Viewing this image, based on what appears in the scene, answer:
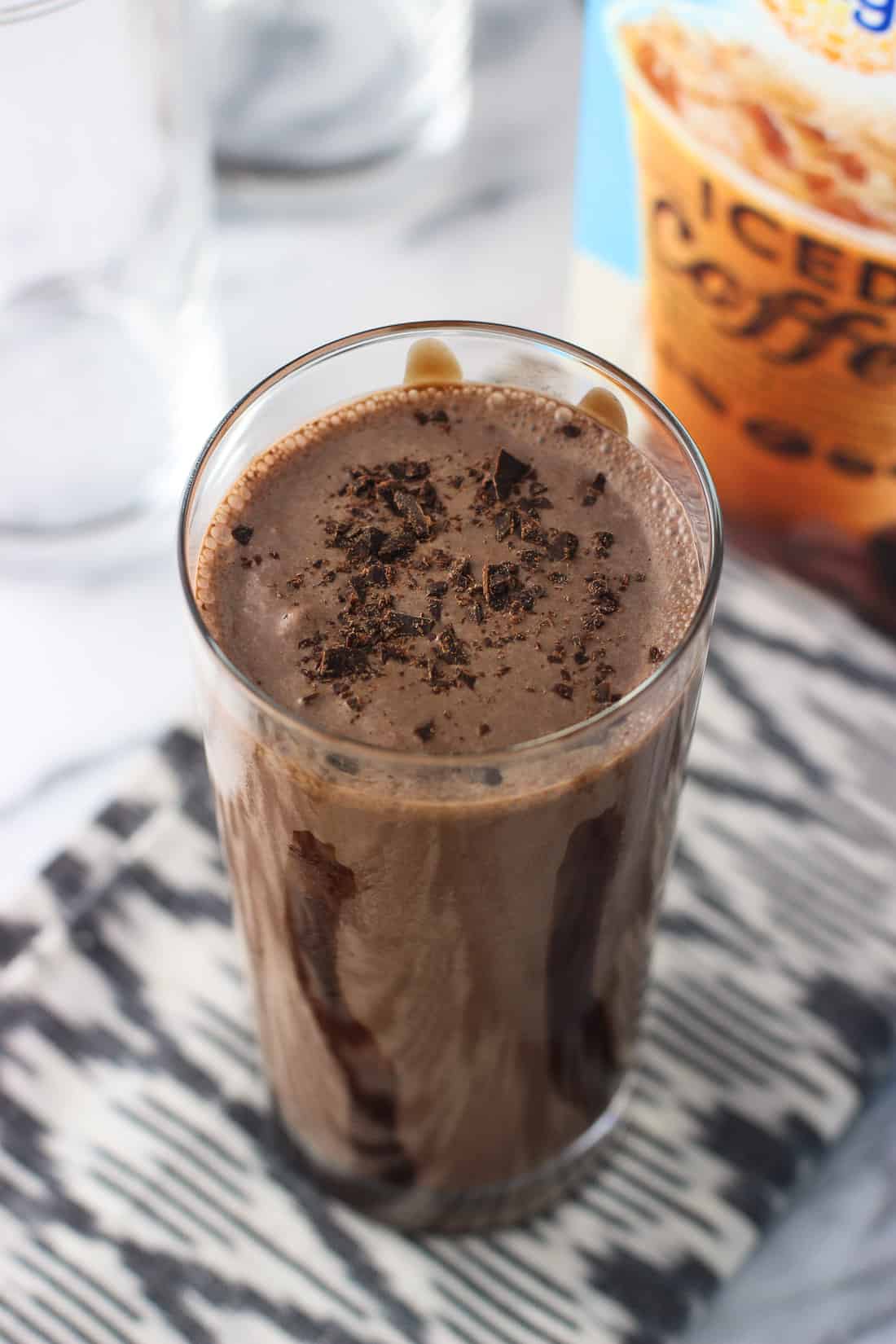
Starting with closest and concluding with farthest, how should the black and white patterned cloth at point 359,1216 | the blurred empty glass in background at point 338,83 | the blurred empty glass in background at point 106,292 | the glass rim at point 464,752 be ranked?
1. the glass rim at point 464,752
2. the black and white patterned cloth at point 359,1216
3. the blurred empty glass in background at point 106,292
4. the blurred empty glass in background at point 338,83

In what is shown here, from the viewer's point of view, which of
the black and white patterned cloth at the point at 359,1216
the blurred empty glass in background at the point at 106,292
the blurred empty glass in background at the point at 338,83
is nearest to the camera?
the black and white patterned cloth at the point at 359,1216

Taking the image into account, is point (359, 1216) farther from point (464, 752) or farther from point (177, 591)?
point (177, 591)

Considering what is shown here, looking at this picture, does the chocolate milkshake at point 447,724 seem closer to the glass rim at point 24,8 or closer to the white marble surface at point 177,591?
the white marble surface at point 177,591

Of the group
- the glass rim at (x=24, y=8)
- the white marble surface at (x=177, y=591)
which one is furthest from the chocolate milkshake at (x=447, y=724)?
the glass rim at (x=24, y=8)

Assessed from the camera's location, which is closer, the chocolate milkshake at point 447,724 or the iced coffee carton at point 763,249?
the chocolate milkshake at point 447,724

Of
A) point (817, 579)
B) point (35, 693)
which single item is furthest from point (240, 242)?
point (817, 579)
